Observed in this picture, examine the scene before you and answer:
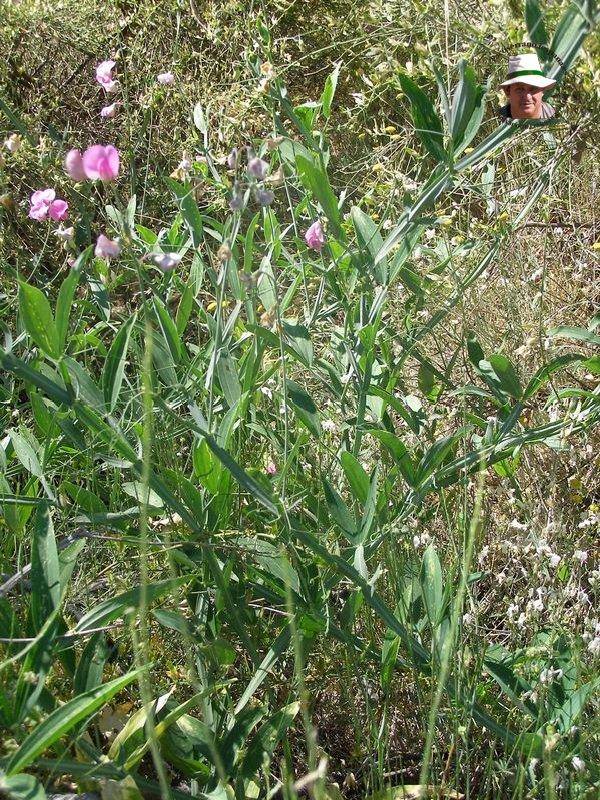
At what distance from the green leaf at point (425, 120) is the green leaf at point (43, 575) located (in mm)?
818

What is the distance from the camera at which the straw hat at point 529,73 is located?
4.45ft

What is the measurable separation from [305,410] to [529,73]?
634mm

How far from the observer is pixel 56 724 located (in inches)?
42.3

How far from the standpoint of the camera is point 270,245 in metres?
1.79

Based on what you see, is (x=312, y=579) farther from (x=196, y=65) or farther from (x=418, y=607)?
(x=196, y=65)

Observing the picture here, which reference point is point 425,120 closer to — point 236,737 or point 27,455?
point 27,455

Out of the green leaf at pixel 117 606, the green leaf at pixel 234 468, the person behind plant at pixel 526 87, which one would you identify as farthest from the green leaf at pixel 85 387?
the person behind plant at pixel 526 87

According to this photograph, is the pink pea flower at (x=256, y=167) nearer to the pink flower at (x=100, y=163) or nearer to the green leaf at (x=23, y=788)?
the pink flower at (x=100, y=163)

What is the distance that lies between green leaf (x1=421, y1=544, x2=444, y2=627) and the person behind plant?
0.69m

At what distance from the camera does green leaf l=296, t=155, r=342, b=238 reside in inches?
60.6

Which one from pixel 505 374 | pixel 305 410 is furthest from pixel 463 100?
pixel 305 410

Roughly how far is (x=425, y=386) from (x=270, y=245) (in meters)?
0.41

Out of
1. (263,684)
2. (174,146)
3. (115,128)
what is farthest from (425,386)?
(115,128)

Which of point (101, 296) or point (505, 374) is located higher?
point (101, 296)
